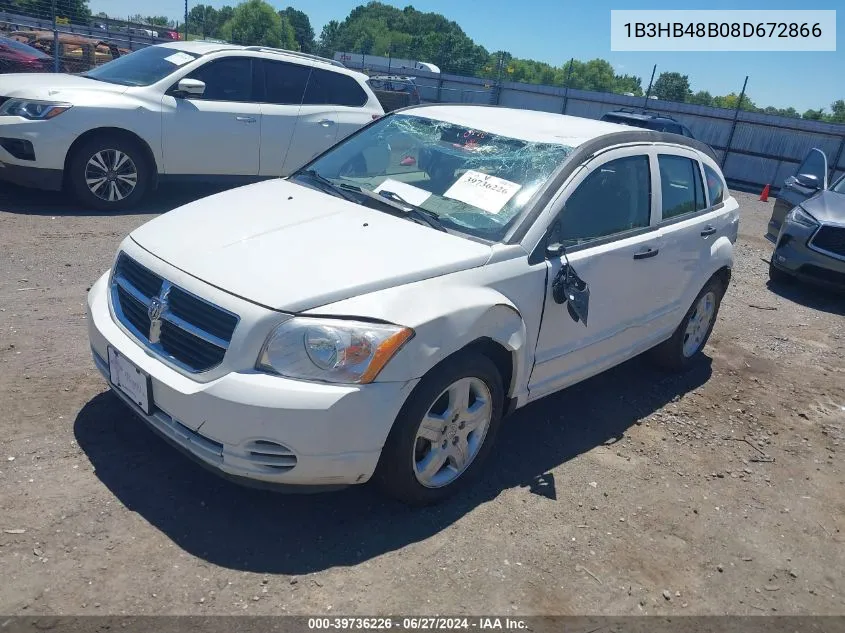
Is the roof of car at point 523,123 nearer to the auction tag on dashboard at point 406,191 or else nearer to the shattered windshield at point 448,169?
the shattered windshield at point 448,169

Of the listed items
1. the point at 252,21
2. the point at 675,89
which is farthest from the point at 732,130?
the point at 252,21

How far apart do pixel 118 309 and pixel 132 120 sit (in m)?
4.79

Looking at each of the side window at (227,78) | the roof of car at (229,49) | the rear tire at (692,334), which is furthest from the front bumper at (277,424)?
the roof of car at (229,49)

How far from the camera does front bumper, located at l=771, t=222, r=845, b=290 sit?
7.80m

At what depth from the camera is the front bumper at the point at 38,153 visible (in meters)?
7.11

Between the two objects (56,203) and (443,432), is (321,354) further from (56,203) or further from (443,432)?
(56,203)

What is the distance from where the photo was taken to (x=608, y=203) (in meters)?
4.16

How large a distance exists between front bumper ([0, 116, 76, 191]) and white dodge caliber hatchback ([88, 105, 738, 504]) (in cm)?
394

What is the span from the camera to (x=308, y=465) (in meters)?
2.90

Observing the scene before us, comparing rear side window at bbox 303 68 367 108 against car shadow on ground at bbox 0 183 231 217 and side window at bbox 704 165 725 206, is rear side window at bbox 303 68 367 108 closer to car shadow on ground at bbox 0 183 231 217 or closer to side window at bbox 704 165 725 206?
car shadow on ground at bbox 0 183 231 217

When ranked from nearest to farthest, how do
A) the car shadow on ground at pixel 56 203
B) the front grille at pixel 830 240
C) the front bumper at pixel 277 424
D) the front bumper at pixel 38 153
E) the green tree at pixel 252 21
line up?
the front bumper at pixel 277 424 < the front bumper at pixel 38 153 < the car shadow on ground at pixel 56 203 < the front grille at pixel 830 240 < the green tree at pixel 252 21

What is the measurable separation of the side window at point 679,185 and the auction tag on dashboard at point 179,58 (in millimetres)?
5625

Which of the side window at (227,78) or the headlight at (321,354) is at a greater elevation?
the side window at (227,78)

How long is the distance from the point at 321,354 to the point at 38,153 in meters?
5.72
